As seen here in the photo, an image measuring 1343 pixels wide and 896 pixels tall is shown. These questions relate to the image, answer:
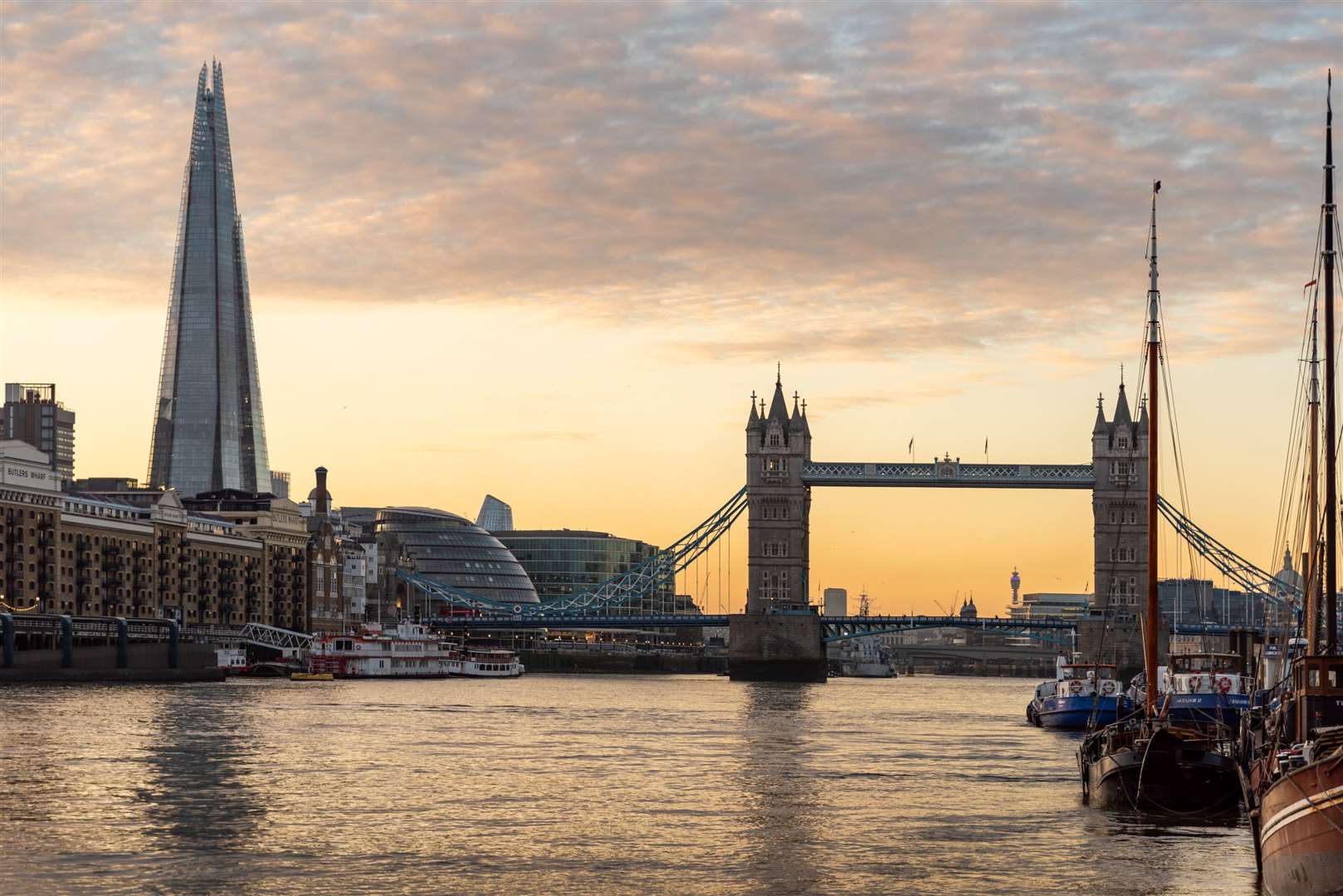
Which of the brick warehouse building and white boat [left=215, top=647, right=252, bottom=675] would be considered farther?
white boat [left=215, top=647, right=252, bottom=675]

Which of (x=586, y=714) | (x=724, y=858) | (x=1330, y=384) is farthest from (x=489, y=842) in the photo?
(x=586, y=714)

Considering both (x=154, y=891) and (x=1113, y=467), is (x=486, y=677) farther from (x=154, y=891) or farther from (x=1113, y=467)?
(x=154, y=891)

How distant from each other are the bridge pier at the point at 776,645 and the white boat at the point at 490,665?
21473 millimetres

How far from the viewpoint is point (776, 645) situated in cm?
17288

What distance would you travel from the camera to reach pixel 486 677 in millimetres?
175500

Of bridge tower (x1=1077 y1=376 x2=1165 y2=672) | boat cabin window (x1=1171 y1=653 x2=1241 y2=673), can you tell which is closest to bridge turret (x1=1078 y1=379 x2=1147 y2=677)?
bridge tower (x1=1077 y1=376 x2=1165 y2=672)

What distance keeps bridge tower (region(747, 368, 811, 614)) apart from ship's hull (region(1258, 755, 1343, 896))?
145 meters

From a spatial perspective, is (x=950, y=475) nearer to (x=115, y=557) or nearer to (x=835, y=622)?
(x=835, y=622)

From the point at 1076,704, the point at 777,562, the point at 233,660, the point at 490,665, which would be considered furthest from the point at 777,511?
the point at 1076,704

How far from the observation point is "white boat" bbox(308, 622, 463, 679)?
161875 mm

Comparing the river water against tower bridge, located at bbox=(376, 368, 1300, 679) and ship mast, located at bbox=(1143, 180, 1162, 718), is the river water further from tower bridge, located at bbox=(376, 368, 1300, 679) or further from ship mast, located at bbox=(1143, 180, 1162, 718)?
tower bridge, located at bbox=(376, 368, 1300, 679)

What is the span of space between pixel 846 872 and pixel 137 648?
109 meters

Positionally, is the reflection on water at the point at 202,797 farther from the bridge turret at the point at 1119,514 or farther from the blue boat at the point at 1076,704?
the bridge turret at the point at 1119,514

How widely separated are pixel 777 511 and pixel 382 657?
39411 mm
